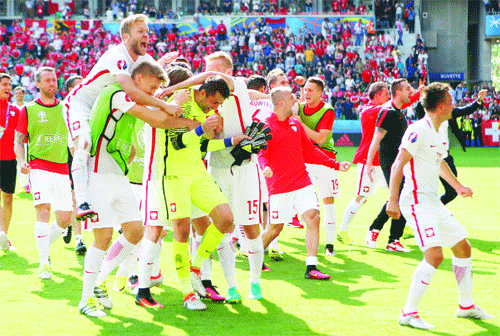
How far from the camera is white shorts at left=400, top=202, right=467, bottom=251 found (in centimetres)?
482

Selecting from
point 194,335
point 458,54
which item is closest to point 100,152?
point 194,335

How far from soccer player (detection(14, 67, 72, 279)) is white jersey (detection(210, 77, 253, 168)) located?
2.31 metres

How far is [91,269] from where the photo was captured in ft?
17.0

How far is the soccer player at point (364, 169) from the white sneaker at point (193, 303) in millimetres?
3716

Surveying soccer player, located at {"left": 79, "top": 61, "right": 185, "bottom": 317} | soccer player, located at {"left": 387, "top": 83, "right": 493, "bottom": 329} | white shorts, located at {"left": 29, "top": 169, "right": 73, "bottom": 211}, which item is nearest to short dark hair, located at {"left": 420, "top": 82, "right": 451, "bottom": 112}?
Answer: soccer player, located at {"left": 387, "top": 83, "right": 493, "bottom": 329}

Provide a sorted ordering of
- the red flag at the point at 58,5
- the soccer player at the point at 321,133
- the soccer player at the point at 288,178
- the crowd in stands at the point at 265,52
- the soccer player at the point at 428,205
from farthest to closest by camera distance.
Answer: the red flag at the point at 58,5 < the crowd in stands at the point at 265,52 < the soccer player at the point at 321,133 < the soccer player at the point at 288,178 < the soccer player at the point at 428,205

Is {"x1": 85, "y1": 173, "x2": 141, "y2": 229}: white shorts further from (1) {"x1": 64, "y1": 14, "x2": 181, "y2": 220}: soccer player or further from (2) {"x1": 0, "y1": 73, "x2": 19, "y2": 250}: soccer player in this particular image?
(2) {"x1": 0, "y1": 73, "x2": 19, "y2": 250}: soccer player

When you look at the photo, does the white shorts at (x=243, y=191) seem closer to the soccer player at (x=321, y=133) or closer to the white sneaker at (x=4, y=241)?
the soccer player at (x=321, y=133)

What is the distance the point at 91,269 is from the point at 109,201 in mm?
596

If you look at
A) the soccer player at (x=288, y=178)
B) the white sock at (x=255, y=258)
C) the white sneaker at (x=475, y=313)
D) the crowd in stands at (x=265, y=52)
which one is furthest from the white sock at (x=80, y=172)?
the crowd in stands at (x=265, y=52)

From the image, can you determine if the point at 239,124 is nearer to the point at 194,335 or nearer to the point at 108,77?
the point at 108,77

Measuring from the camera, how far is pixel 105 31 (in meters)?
39.8

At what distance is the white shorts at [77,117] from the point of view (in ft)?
17.6

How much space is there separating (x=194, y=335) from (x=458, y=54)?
141 feet
